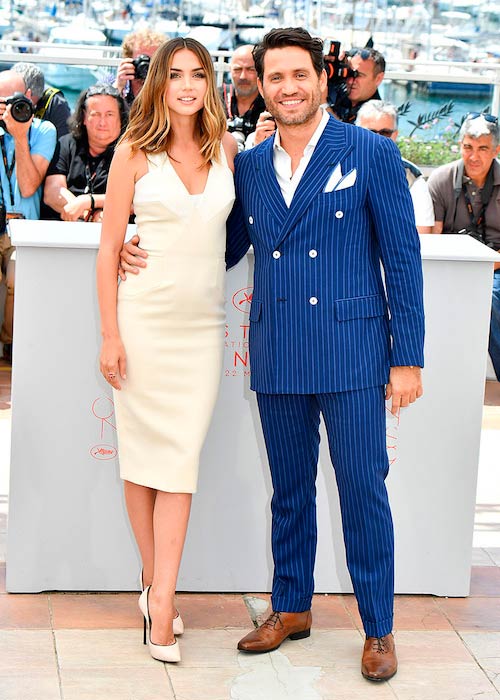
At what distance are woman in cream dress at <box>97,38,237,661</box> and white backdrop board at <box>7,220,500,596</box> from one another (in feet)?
1.01

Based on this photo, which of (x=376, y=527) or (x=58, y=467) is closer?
(x=376, y=527)

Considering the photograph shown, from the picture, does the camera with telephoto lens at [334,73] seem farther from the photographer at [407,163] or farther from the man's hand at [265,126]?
the man's hand at [265,126]

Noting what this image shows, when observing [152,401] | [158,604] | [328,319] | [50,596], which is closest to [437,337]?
[328,319]

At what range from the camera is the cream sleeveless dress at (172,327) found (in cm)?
292

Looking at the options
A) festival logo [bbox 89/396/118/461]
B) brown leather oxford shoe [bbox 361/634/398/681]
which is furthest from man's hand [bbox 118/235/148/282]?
brown leather oxford shoe [bbox 361/634/398/681]

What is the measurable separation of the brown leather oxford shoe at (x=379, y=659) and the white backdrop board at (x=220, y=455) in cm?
48

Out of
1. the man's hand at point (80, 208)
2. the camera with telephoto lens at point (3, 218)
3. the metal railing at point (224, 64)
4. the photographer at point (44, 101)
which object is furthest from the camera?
the metal railing at point (224, 64)

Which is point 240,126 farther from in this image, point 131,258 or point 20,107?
point 131,258

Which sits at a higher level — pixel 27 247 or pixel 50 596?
pixel 27 247

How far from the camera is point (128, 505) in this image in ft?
10.2

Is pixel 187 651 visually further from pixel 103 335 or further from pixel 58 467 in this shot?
pixel 103 335

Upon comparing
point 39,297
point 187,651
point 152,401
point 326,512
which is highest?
point 39,297

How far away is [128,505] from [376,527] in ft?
2.25

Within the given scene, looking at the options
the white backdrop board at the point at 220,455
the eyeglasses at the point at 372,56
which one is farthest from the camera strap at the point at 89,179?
the white backdrop board at the point at 220,455
